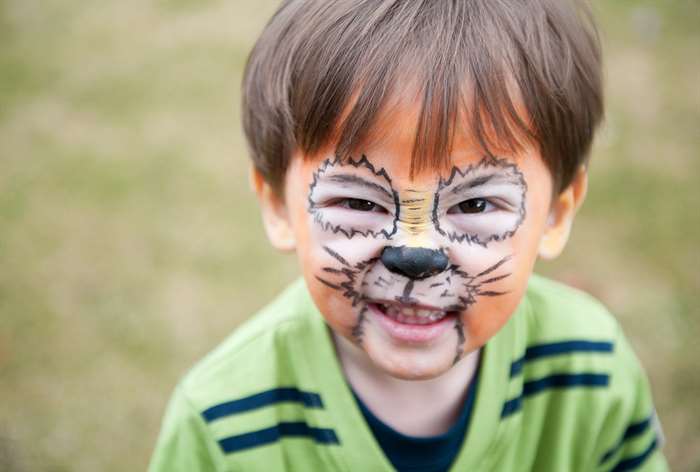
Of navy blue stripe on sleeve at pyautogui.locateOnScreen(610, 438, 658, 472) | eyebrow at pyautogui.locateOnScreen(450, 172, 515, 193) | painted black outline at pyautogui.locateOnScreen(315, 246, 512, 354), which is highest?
eyebrow at pyautogui.locateOnScreen(450, 172, 515, 193)

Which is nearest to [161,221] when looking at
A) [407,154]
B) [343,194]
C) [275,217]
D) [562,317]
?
[275,217]

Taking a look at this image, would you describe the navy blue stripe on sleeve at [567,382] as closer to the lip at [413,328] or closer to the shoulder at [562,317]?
the shoulder at [562,317]

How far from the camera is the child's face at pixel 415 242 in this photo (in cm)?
104

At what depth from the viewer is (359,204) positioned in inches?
43.0

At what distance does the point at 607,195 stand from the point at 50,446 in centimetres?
226

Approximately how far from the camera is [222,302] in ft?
8.78

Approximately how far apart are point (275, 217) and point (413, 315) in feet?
1.14

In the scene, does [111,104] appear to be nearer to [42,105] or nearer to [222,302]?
[42,105]

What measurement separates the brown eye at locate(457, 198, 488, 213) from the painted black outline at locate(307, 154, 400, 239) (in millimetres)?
102

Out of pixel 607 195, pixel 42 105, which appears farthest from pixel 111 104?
pixel 607 195

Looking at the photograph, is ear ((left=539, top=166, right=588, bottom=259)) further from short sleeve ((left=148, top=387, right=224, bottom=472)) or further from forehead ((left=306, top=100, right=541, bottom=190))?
short sleeve ((left=148, top=387, right=224, bottom=472))

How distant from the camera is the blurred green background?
7.78 ft

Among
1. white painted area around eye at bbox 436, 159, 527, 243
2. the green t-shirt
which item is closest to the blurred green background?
the green t-shirt

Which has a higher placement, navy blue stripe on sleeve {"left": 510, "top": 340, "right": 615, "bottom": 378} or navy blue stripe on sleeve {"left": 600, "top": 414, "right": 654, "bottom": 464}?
navy blue stripe on sleeve {"left": 510, "top": 340, "right": 615, "bottom": 378}
